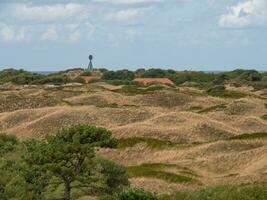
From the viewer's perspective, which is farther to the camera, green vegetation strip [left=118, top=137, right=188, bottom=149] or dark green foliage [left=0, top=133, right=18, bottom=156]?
green vegetation strip [left=118, top=137, right=188, bottom=149]

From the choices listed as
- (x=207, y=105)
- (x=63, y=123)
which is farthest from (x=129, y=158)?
(x=207, y=105)

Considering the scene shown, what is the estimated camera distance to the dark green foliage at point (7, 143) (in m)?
42.8

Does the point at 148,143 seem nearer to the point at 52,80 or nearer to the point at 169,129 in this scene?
the point at 169,129

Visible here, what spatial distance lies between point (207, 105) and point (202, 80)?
83811mm

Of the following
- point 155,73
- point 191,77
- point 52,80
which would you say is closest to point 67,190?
point 52,80

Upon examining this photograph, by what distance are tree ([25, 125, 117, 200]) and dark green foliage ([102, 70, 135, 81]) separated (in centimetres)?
13667

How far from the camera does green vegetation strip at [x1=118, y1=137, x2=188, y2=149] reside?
50.9 m

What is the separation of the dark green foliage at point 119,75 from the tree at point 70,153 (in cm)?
13667

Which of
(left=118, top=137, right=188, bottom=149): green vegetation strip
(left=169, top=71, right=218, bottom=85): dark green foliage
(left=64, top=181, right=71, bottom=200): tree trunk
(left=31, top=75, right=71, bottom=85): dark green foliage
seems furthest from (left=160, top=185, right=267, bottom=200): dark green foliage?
(left=169, top=71, right=218, bottom=85): dark green foliage

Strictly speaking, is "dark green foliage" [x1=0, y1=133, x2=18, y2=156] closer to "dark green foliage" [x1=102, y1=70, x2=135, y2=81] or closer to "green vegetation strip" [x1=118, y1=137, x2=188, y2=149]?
"green vegetation strip" [x1=118, y1=137, x2=188, y2=149]

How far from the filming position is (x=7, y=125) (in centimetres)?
6531

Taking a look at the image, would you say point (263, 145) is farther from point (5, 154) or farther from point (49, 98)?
point (49, 98)

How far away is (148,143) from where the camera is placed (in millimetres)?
51219

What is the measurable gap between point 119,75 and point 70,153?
14105 centimetres
